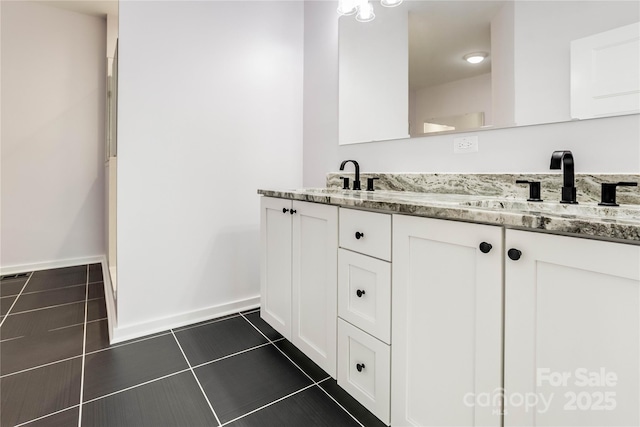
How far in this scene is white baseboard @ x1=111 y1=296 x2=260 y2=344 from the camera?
1.93 metres

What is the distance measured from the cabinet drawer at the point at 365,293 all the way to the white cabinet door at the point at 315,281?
58mm

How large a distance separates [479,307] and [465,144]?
951 mm

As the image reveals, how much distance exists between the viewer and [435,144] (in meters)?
1.69

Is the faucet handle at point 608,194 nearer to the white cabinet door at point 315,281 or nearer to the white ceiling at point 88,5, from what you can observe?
the white cabinet door at point 315,281

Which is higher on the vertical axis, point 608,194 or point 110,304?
point 608,194

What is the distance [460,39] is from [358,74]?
73 cm

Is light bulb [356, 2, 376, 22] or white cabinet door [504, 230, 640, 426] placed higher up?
light bulb [356, 2, 376, 22]

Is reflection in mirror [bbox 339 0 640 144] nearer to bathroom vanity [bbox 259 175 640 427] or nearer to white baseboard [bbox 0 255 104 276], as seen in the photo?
bathroom vanity [bbox 259 175 640 427]

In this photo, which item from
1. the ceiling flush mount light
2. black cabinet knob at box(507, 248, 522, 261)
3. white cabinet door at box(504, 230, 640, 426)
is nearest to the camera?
white cabinet door at box(504, 230, 640, 426)

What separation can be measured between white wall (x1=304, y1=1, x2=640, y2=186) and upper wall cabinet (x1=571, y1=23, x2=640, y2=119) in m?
0.05

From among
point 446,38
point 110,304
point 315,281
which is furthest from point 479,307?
point 110,304

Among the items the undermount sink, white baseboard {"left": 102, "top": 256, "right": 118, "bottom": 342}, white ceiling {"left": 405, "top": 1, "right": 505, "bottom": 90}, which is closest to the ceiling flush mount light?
white ceiling {"left": 405, "top": 1, "right": 505, "bottom": 90}

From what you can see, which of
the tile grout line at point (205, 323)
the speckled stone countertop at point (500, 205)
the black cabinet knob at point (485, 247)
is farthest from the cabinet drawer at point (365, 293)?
the tile grout line at point (205, 323)

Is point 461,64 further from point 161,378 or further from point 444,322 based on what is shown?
point 161,378
